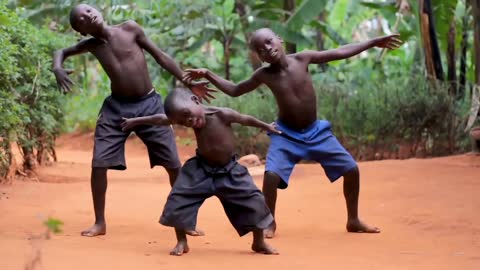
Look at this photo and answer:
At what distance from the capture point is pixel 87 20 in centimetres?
555

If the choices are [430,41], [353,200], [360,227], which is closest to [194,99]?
[353,200]

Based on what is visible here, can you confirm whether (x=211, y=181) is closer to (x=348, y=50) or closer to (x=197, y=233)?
(x=197, y=233)

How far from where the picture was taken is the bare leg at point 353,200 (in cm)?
557

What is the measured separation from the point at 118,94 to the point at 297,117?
4.17 feet

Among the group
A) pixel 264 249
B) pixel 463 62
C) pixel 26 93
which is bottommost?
pixel 463 62

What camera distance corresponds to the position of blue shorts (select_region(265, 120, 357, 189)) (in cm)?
543

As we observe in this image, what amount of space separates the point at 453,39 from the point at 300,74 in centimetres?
800

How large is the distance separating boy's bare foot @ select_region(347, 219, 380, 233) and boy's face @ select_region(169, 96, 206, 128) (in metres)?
1.50

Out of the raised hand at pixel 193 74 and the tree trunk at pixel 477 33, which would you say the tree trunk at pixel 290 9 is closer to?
the tree trunk at pixel 477 33

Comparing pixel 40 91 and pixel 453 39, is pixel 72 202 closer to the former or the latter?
pixel 40 91

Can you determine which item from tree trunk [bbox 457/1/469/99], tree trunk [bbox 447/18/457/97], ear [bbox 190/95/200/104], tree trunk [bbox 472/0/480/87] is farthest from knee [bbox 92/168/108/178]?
tree trunk [bbox 447/18/457/97]

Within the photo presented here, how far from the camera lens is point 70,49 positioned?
227 inches

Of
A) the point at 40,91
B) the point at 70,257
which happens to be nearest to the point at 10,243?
the point at 70,257

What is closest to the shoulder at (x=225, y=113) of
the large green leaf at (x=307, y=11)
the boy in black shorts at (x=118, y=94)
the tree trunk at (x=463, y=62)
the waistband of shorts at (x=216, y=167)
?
the waistband of shorts at (x=216, y=167)
